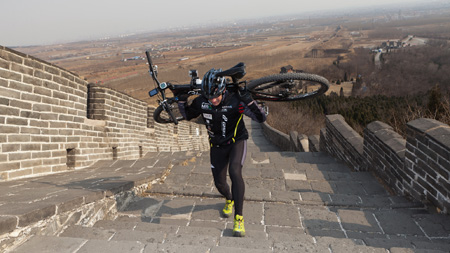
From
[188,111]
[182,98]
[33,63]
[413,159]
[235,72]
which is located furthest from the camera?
[33,63]

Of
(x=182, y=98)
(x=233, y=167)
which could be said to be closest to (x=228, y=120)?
(x=233, y=167)

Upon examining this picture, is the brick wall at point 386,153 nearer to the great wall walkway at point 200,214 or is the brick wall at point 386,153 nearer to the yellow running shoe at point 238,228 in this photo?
the great wall walkway at point 200,214

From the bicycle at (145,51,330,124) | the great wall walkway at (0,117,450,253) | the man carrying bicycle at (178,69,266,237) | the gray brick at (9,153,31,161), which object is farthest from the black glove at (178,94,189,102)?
the gray brick at (9,153,31,161)

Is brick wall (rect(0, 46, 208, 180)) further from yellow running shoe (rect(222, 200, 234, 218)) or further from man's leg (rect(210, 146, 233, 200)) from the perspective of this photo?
yellow running shoe (rect(222, 200, 234, 218))

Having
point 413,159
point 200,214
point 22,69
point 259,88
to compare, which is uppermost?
point 22,69

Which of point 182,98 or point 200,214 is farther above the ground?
point 182,98

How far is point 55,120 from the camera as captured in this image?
543 centimetres

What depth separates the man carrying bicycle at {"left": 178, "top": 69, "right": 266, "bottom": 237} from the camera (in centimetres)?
368

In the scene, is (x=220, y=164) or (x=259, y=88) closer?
(x=220, y=164)

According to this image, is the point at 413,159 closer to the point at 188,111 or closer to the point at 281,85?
the point at 281,85

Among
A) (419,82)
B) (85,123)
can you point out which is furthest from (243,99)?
(419,82)

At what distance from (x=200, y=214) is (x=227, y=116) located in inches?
50.1

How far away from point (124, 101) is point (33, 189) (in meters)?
3.97

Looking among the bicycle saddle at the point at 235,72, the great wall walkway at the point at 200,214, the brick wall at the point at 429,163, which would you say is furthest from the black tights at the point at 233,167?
the brick wall at the point at 429,163
